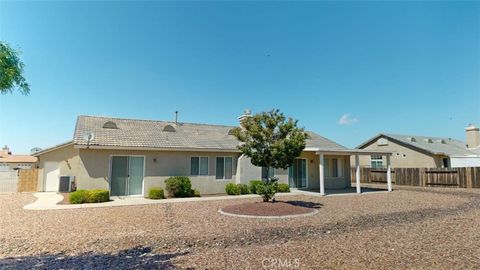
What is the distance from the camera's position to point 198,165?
57.1ft

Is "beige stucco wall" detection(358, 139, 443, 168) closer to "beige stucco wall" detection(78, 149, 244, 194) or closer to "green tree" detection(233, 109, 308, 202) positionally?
"beige stucco wall" detection(78, 149, 244, 194)

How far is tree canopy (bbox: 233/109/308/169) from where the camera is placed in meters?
11.9

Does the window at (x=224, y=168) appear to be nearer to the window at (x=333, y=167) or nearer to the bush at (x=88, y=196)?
the bush at (x=88, y=196)

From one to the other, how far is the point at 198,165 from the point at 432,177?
→ 19.8 metres

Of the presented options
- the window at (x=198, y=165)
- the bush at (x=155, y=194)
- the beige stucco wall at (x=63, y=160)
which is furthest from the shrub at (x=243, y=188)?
the beige stucco wall at (x=63, y=160)

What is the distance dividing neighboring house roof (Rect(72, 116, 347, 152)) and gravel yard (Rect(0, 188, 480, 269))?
4.95 m

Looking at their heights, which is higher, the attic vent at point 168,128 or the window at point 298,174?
the attic vent at point 168,128

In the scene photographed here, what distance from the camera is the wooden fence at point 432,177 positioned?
22.3 m

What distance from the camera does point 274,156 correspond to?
38.8ft

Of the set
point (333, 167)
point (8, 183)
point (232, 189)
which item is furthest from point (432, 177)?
point (8, 183)

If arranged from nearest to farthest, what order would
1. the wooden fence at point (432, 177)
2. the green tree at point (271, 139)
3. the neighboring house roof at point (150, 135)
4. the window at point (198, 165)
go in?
the green tree at point (271, 139)
the neighboring house roof at point (150, 135)
the window at point (198, 165)
the wooden fence at point (432, 177)

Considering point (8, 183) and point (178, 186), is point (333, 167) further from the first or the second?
point (8, 183)

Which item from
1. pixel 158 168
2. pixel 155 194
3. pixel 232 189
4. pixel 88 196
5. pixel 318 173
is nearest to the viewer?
pixel 88 196

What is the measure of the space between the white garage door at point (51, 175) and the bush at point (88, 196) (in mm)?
7536
